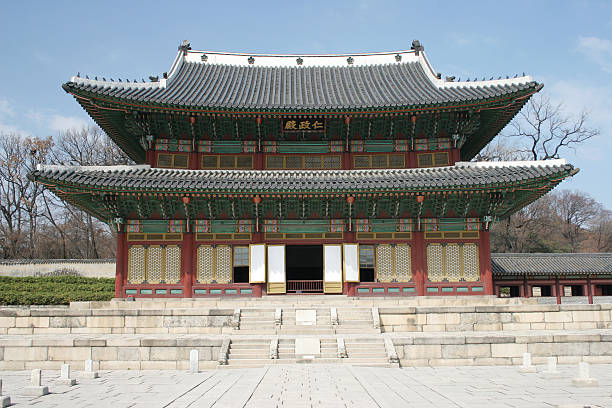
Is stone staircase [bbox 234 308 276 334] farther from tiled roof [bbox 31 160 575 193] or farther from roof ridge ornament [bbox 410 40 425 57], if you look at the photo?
roof ridge ornament [bbox 410 40 425 57]

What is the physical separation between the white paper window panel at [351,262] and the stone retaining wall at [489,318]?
13.9 ft

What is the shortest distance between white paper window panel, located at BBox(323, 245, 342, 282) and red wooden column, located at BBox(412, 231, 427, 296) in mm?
3492

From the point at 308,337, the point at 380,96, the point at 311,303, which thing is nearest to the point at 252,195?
the point at 311,303

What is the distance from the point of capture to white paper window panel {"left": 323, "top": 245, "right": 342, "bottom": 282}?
74.4ft

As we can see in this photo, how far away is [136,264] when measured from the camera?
73.3ft

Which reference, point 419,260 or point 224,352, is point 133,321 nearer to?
point 224,352

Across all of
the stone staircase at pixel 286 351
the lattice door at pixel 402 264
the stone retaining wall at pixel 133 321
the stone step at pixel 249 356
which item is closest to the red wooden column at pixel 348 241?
the lattice door at pixel 402 264

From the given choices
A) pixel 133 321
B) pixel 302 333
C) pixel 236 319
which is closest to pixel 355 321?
pixel 302 333

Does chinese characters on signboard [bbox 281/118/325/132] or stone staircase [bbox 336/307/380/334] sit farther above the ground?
chinese characters on signboard [bbox 281/118/325/132]

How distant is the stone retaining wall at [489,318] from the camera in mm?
18031

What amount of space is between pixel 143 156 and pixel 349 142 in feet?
38.5

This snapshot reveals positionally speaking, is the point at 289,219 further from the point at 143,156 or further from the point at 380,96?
the point at 143,156

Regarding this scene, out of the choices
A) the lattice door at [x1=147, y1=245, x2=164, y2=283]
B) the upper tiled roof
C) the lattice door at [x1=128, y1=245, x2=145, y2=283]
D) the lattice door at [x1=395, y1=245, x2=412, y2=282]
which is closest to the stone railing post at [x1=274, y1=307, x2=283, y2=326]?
the lattice door at [x1=395, y1=245, x2=412, y2=282]

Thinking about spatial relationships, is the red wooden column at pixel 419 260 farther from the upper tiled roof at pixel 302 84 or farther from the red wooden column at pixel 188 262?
the red wooden column at pixel 188 262
